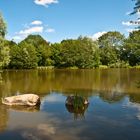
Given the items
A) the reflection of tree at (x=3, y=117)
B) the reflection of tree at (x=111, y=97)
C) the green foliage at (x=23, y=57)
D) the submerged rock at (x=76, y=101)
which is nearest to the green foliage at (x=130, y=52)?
the green foliage at (x=23, y=57)

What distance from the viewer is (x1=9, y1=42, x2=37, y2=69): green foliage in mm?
→ 97938

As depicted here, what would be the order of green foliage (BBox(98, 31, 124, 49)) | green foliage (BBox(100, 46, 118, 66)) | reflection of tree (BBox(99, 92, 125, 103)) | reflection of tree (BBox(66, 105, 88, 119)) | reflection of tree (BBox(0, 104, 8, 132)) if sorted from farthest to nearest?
green foliage (BBox(98, 31, 124, 49)), green foliage (BBox(100, 46, 118, 66)), reflection of tree (BBox(99, 92, 125, 103)), reflection of tree (BBox(66, 105, 88, 119)), reflection of tree (BBox(0, 104, 8, 132))

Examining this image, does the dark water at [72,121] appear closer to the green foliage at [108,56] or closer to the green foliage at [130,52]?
the green foliage at [130,52]

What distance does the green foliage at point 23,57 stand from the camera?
97.9m

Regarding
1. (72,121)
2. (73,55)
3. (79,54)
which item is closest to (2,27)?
(72,121)

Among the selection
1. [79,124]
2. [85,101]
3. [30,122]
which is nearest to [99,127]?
[79,124]

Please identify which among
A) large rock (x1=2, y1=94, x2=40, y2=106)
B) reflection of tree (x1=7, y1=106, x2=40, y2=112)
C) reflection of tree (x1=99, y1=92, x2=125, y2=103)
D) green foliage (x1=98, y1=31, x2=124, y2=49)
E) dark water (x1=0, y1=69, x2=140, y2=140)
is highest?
green foliage (x1=98, y1=31, x2=124, y2=49)

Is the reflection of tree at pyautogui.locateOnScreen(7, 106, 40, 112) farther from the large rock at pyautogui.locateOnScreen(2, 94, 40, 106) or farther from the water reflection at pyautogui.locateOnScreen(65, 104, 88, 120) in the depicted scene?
the water reflection at pyautogui.locateOnScreen(65, 104, 88, 120)

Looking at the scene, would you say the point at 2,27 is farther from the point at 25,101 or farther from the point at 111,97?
the point at 111,97

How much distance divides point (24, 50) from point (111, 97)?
68.0 m

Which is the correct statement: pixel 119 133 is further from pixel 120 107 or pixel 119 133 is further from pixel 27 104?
pixel 27 104

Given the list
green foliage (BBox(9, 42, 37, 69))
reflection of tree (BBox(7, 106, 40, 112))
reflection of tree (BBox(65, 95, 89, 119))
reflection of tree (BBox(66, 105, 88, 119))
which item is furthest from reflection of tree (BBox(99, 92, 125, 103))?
green foliage (BBox(9, 42, 37, 69))

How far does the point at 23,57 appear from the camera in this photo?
323 ft

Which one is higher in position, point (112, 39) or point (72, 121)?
point (112, 39)
